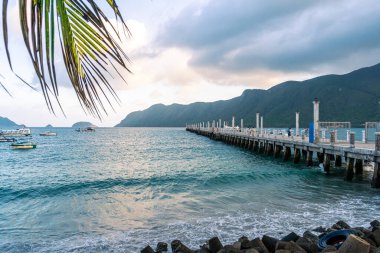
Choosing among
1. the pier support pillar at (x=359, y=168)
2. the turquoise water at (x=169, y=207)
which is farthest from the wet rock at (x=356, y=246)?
the pier support pillar at (x=359, y=168)

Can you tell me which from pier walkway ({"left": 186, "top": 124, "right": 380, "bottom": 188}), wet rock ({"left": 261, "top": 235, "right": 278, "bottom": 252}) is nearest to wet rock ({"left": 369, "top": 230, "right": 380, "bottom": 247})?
wet rock ({"left": 261, "top": 235, "right": 278, "bottom": 252})

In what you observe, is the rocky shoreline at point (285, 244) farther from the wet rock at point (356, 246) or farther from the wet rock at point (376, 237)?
the wet rock at point (356, 246)

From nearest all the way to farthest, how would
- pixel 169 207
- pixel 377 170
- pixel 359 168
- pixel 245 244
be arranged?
1. pixel 245 244
2. pixel 169 207
3. pixel 377 170
4. pixel 359 168

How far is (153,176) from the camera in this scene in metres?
22.7

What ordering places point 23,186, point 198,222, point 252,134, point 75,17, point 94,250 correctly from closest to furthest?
point 75,17, point 94,250, point 198,222, point 23,186, point 252,134

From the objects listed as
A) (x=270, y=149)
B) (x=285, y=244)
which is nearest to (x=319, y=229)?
(x=285, y=244)

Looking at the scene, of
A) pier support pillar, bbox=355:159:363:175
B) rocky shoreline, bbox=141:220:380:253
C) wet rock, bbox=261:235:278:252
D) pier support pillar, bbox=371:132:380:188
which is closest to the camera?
rocky shoreline, bbox=141:220:380:253

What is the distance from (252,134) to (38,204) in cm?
2707

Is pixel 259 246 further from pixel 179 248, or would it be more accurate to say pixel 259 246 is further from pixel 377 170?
pixel 377 170

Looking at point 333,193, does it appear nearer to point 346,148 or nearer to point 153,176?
point 346,148

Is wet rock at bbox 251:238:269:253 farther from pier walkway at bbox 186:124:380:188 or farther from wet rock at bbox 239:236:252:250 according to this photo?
pier walkway at bbox 186:124:380:188

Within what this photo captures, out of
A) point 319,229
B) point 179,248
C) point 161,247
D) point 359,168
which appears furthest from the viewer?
point 359,168

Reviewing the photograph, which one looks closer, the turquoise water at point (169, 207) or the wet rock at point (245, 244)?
the wet rock at point (245, 244)

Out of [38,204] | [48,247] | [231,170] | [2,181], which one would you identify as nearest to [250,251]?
[48,247]
